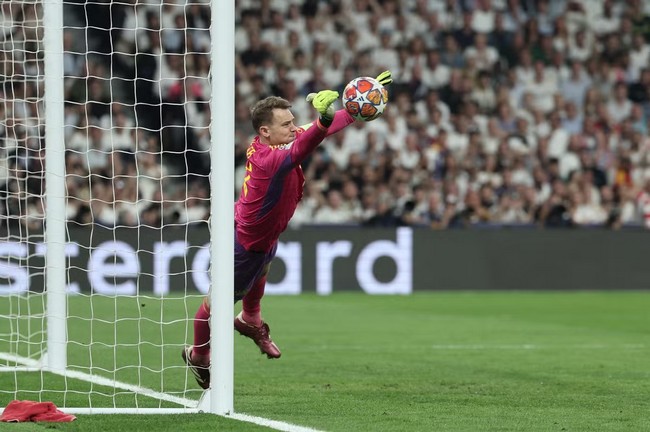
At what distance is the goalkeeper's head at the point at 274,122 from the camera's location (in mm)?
8102

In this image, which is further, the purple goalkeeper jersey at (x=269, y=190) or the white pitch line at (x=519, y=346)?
the white pitch line at (x=519, y=346)

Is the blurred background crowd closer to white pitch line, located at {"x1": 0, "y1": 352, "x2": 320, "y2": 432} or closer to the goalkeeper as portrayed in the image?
white pitch line, located at {"x1": 0, "y1": 352, "x2": 320, "y2": 432}

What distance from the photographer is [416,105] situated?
72.4 feet

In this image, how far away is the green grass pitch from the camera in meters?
7.28

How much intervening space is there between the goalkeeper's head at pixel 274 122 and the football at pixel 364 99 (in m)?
0.75

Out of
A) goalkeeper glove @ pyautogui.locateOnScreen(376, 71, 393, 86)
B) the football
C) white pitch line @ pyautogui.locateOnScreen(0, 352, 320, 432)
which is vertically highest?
goalkeeper glove @ pyautogui.locateOnScreen(376, 71, 393, 86)

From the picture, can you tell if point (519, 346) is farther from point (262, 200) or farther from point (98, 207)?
point (98, 207)

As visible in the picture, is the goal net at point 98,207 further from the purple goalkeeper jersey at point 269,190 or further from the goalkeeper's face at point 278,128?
the goalkeeper's face at point 278,128

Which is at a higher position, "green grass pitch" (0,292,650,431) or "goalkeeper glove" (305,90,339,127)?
"goalkeeper glove" (305,90,339,127)

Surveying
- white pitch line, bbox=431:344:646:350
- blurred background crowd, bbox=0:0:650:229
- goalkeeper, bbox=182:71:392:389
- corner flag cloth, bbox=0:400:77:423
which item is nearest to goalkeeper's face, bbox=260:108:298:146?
goalkeeper, bbox=182:71:392:389

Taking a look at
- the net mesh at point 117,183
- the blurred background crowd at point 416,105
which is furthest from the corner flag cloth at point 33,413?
the blurred background crowd at point 416,105

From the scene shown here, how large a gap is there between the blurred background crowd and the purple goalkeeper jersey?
33.8 ft

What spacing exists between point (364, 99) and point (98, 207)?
11711 mm

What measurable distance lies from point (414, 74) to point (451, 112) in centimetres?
97
